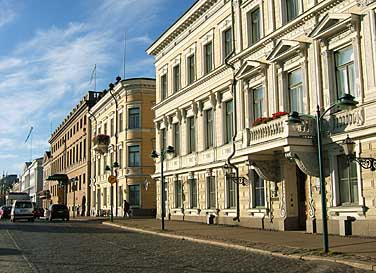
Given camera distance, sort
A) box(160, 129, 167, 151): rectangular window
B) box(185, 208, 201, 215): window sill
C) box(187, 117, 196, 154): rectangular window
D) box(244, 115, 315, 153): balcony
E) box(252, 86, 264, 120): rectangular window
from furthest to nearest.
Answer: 1. box(160, 129, 167, 151): rectangular window
2. box(187, 117, 196, 154): rectangular window
3. box(185, 208, 201, 215): window sill
4. box(252, 86, 264, 120): rectangular window
5. box(244, 115, 315, 153): balcony

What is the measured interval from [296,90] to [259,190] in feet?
18.9

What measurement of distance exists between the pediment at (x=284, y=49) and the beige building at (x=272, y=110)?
4 cm

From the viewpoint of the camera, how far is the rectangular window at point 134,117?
49656mm

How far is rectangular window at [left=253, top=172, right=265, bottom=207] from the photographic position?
26.2 meters

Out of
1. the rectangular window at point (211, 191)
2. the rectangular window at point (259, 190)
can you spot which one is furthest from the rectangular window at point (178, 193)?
the rectangular window at point (259, 190)

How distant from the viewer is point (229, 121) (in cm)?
3011

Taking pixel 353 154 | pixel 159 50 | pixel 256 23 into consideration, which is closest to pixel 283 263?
pixel 353 154

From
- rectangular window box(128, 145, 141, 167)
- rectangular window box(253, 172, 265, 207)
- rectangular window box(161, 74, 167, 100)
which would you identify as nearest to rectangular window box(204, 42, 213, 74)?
rectangular window box(161, 74, 167, 100)

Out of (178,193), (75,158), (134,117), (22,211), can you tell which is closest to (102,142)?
(134,117)

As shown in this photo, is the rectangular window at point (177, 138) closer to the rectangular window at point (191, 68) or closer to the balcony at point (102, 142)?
the rectangular window at point (191, 68)

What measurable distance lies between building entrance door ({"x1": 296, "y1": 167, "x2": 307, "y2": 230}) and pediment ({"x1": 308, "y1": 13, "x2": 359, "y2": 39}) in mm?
6426

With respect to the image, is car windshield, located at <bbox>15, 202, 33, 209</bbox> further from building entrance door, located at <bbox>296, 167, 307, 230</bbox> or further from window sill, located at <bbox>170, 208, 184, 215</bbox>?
building entrance door, located at <bbox>296, 167, 307, 230</bbox>

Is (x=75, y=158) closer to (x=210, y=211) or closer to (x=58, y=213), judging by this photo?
(x=58, y=213)

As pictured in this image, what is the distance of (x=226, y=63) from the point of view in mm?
29109
